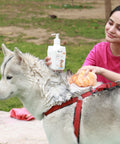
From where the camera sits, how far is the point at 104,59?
317cm

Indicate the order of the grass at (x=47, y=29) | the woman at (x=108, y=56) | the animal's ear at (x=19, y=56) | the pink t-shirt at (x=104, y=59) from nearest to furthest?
the animal's ear at (x=19, y=56) → the woman at (x=108, y=56) → the pink t-shirt at (x=104, y=59) → the grass at (x=47, y=29)

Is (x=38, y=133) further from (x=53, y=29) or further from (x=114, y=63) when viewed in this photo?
(x=53, y=29)

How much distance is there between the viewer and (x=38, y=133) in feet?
12.9

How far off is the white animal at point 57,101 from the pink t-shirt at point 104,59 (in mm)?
698

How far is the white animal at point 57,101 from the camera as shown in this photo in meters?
2.39

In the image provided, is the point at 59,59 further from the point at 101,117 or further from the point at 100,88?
the point at 101,117

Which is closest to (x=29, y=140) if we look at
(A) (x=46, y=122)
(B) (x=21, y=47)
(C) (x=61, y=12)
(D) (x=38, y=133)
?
(D) (x=38, y=133)

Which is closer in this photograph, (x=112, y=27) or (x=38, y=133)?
(x=112, y=27)

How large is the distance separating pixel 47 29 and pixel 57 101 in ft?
30.2

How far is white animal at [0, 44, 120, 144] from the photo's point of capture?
2.39 meters

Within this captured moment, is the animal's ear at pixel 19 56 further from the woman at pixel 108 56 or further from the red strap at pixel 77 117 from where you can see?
the woman at pixel 108 56

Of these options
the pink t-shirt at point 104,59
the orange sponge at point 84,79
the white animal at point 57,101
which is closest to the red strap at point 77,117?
the white animal at point 57,101

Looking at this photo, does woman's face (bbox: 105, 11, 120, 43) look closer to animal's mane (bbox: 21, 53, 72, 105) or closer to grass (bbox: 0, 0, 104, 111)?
animal's mane (bbox: 21, 53, 72, 105)

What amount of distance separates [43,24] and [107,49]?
945 cm
